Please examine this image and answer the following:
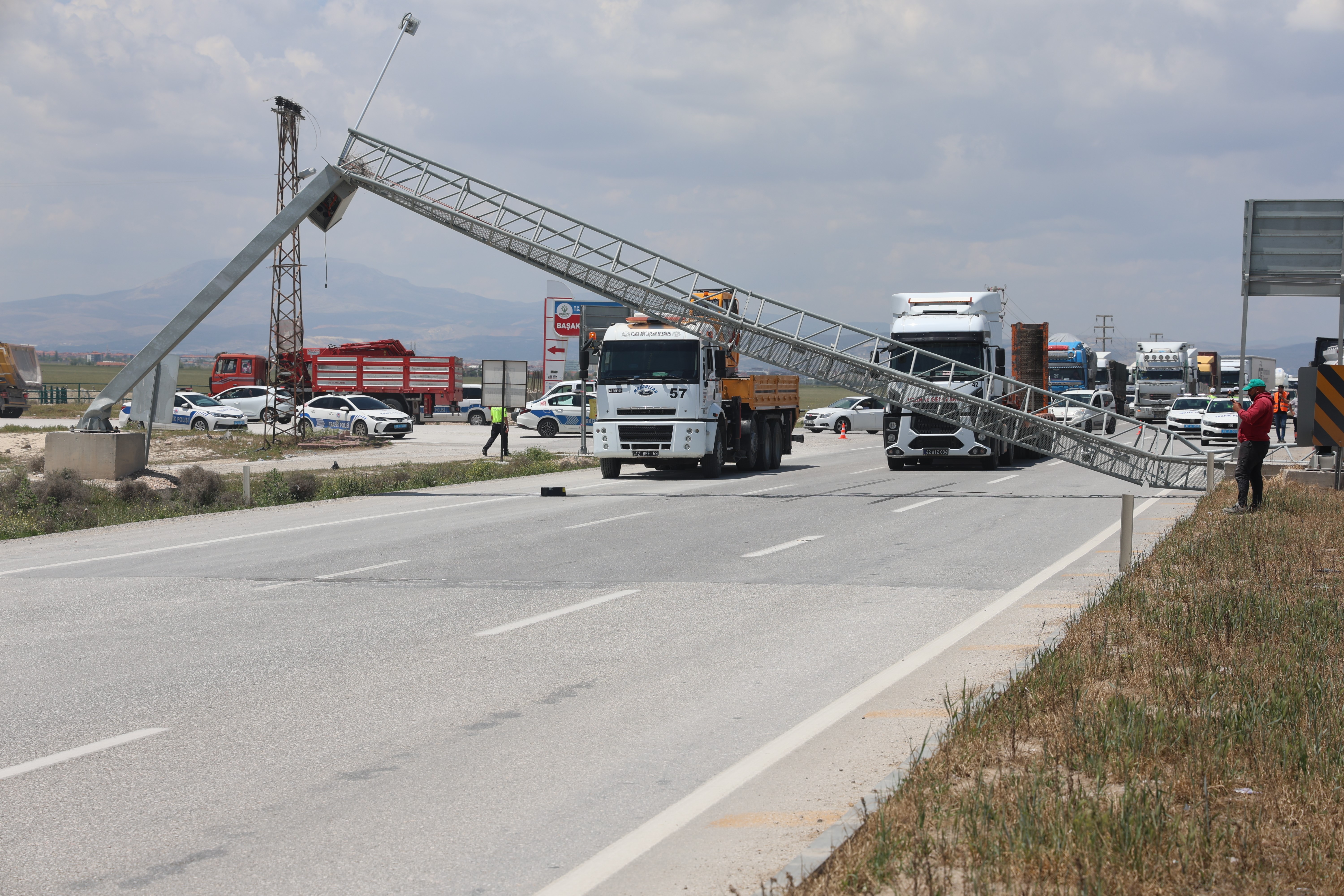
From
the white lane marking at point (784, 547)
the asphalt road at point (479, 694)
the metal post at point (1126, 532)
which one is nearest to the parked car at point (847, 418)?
the asphalt road at point (479, 694)

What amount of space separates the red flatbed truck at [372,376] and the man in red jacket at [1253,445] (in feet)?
148

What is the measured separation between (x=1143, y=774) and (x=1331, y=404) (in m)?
15.2

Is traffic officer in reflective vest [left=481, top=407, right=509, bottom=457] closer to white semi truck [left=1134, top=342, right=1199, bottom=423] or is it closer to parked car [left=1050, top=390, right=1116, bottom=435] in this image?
parked car [left=1050, top=390, right=1116, bottom=435]

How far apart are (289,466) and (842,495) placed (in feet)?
51.8

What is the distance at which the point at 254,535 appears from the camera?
640 inches

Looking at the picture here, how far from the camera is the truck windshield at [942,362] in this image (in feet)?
86.2

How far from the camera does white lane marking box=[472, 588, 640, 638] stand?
9180 mm

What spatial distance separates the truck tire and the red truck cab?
36.4 meters

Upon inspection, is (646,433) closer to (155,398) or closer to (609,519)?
(609,519)

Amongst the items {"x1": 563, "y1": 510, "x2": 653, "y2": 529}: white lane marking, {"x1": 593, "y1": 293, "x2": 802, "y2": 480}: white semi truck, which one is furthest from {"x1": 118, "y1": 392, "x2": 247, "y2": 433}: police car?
{"x1": 563, "y1": 510, "x2": 653, "y2": 529}: white lane marking

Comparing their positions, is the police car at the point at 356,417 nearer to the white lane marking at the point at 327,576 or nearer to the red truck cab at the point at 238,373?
the red truck cab at the point at 238,373

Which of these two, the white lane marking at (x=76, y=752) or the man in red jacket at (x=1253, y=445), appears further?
the man in red jacket at (x=1253, y=445)

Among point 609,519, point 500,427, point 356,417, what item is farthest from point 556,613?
point 356,417

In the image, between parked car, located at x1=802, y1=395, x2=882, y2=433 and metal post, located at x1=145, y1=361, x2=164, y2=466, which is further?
parked car, located at x1=802, y1=395, x2=882, y2=433
